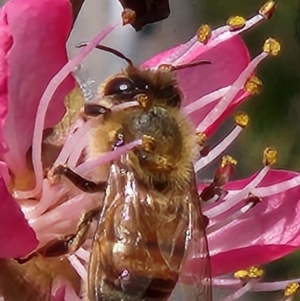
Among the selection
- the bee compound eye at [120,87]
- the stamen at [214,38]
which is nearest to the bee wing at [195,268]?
the bee compound eye at [120,87]

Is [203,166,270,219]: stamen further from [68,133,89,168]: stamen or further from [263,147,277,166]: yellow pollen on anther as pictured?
[68,133,89,168]: stamen

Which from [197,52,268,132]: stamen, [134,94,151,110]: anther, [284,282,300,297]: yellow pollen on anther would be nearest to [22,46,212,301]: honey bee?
[134,94,151,110]: anther

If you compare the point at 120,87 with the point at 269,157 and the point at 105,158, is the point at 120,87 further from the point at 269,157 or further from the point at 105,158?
the point at 269,157

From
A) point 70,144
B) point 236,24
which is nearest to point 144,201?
point 70,144

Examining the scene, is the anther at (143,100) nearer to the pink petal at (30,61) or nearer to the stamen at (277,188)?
the pink petal at (30,61)

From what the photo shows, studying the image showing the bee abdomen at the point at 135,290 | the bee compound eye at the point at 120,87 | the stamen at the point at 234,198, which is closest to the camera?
the bee abdomen at the point at 135,290

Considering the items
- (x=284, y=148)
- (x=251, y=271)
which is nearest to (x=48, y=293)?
(x=251, y=271)

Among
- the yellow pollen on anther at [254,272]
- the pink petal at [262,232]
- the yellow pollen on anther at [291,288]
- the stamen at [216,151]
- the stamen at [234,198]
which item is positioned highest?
the stamen at [216,151]

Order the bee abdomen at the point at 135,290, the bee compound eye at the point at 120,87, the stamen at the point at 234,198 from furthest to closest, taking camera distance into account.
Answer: the stamen at the point at 234,198 → the bee compound eye at the point at 120,87 → the bee abdomen at the point at 135,290
